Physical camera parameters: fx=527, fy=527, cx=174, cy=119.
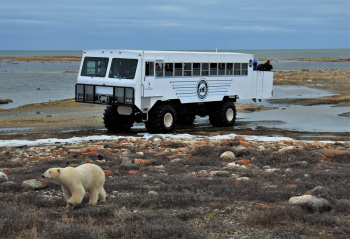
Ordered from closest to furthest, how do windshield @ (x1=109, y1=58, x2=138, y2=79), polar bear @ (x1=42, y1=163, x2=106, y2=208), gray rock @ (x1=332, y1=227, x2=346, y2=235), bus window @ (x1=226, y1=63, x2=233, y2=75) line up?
1. gray rock @ (x1=332, y1=227, x2=346, y2=235)
2. polar bear @ (x1=42, y1=163, x2=106, y2=208)
3. windshield @ (x1=109, y1=58, x2=138, y2=79)
4. bus window @ (x1=226, y1=63, x2=233, y2=75)

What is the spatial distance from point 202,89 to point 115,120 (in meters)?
3.50

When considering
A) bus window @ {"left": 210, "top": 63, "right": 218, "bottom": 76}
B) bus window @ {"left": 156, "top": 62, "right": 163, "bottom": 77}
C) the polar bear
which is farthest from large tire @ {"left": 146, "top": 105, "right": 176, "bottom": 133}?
the polar bear

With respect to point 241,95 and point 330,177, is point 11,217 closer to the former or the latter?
point 330,177

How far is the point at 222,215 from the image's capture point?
7121mm

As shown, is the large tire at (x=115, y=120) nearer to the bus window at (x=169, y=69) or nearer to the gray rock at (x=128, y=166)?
the bus window at (x=169, y=69)

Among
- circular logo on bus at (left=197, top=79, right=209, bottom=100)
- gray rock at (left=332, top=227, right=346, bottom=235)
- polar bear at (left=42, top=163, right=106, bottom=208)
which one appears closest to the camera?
gray rock at (left=332, top=227, right=346, bottom=235)

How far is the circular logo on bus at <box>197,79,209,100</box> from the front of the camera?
19.6m

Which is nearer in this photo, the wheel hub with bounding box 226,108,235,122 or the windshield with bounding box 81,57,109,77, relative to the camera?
the windshield with bounding box 81,57,109,77

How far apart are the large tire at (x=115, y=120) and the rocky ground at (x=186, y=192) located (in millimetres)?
3637

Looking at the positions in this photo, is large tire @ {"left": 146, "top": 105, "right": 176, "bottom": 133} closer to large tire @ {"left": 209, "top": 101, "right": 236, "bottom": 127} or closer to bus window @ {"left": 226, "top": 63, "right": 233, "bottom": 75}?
large tire @ {"left": 209, "top": 101, "right": 236, "bottom": 127}

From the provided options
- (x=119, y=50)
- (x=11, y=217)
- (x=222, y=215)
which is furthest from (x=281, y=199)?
(x=119, y=50)

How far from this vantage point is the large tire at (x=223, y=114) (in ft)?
68.1

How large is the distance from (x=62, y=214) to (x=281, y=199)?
328cm

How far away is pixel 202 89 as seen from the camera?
1972cm
